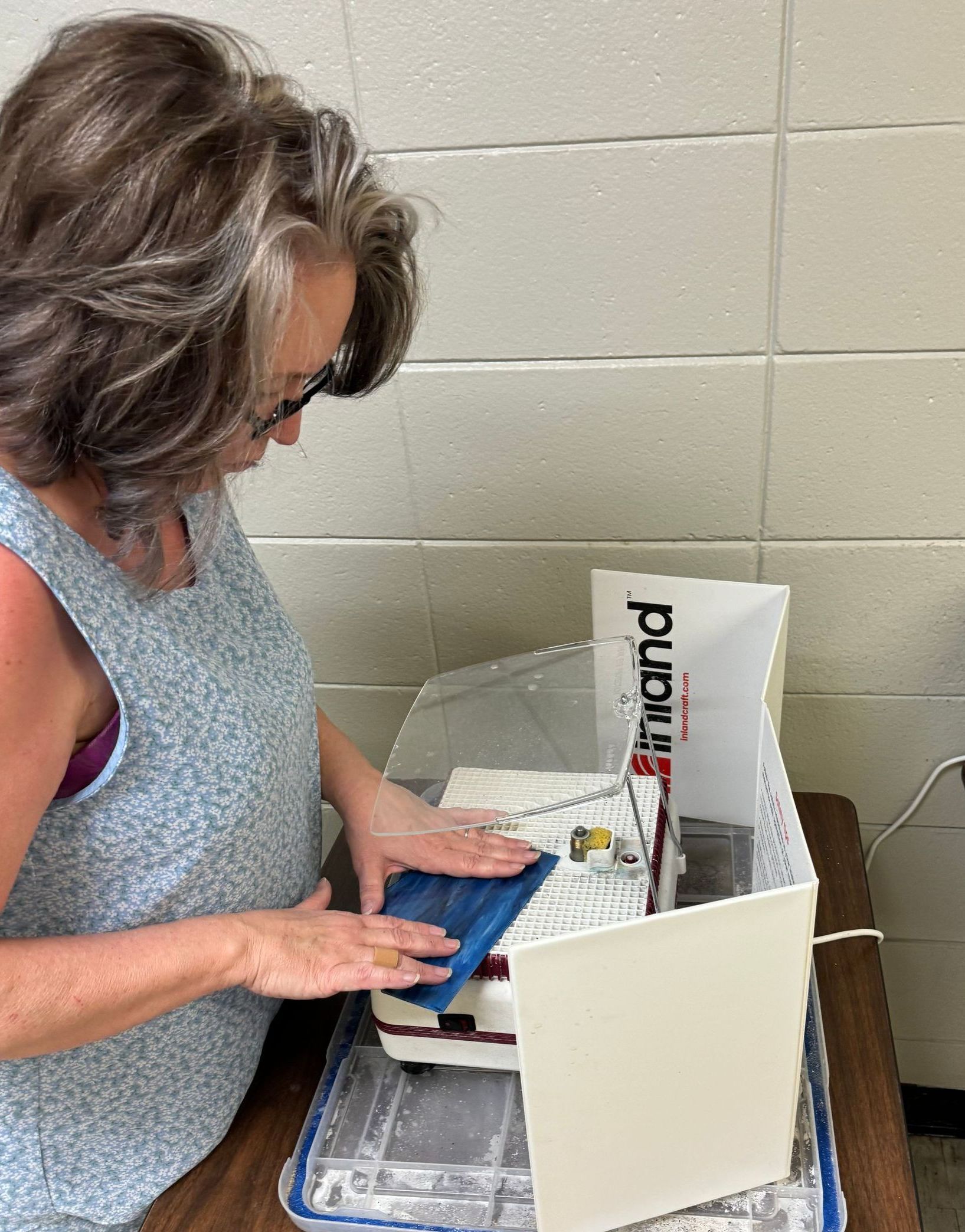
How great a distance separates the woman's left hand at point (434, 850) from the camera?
0.97 m

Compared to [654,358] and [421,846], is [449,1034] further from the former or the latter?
[654,358]

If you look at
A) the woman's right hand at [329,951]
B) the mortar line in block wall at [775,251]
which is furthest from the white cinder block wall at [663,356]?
the woman's right hand at [329,951]

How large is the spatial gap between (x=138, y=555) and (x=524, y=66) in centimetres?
68

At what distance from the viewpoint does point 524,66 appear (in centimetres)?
107

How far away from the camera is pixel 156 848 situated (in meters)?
0.80

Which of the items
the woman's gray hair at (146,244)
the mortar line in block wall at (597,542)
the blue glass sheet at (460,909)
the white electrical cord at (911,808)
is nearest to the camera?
the woman's gray hair at (146,244)

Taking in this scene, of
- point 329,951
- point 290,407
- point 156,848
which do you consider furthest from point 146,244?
point 329,951

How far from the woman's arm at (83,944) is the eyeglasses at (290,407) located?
207 millimetres

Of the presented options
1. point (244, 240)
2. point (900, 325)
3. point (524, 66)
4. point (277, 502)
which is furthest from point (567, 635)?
point (244, 240)

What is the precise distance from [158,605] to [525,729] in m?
0.41

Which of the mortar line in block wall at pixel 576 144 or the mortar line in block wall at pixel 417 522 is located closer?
the mortar line in block wall at pixel 576 144

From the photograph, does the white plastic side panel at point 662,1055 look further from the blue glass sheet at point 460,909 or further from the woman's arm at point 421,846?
the woman's arm at point 421,846

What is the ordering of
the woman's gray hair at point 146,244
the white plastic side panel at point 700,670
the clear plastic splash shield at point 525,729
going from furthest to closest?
the white plastic side panel at point 700,670 < the clear plastic splash shield at point 525,729 < the woman's gray hair at point 146,244

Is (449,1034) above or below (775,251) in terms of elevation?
below
